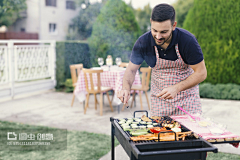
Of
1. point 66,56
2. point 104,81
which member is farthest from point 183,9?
point 104,81

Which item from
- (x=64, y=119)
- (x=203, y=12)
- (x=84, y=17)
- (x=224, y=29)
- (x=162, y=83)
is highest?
(x=84, y=17)

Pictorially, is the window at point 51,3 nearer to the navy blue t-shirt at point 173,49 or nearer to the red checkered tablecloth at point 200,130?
the navy blue t-shirt at point 173,49

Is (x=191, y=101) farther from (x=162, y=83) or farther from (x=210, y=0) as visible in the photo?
(x=210, y=0)

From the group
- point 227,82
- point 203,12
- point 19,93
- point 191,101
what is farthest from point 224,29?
point 19,93

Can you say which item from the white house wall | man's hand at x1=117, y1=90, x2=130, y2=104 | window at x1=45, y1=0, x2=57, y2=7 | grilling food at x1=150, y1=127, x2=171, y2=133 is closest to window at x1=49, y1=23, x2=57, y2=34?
the white house wall

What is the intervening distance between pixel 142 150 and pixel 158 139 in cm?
12

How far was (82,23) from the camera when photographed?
70.0ft

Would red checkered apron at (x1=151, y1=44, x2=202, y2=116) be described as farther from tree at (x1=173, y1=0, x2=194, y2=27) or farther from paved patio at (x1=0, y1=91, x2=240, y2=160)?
tree at (x1=173, y1=0, x2=194, y2=27)

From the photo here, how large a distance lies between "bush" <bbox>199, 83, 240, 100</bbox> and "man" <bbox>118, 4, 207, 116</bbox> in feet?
Result: 14.5

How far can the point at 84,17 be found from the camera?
2086 cm

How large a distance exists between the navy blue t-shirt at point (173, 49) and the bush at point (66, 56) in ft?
19.3

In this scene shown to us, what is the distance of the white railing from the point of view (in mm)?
6867

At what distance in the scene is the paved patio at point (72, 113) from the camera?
181 inches

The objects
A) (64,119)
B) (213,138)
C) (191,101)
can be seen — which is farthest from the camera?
(64,119)
